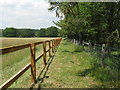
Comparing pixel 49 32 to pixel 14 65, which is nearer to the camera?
pixel 14 65

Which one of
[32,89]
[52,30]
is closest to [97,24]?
[32,89]

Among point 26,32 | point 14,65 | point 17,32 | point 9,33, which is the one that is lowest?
point 14,65

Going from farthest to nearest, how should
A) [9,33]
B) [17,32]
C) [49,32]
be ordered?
[17,32] < [49,32] < [9,33]

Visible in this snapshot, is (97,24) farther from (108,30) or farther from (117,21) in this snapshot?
(117,21)

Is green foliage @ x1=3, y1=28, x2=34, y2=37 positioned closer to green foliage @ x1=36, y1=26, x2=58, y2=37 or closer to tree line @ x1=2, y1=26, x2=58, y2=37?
tree line @ x1=2, y1=26, x2=58, y2=37

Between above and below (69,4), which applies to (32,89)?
below

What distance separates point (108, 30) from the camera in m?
6.89

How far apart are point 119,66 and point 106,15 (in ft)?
6.63

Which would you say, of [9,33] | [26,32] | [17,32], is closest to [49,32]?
[26,32]

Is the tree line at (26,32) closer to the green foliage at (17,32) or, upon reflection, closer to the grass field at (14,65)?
the green foliage at (17,32)

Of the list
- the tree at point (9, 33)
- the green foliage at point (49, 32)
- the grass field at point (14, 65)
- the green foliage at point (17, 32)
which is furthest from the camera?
the green foliage at point (49, 32)

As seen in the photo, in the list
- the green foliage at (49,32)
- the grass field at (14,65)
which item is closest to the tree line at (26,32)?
the green foliage at (49,32)

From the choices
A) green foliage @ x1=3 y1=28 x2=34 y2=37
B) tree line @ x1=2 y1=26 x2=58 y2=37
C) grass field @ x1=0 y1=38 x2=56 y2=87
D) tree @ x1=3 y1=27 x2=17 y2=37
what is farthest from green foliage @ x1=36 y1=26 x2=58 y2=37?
grass field @ x1=0 y1=38 x2=56 y2=87

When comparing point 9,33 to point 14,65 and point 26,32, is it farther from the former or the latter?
point 14,65
